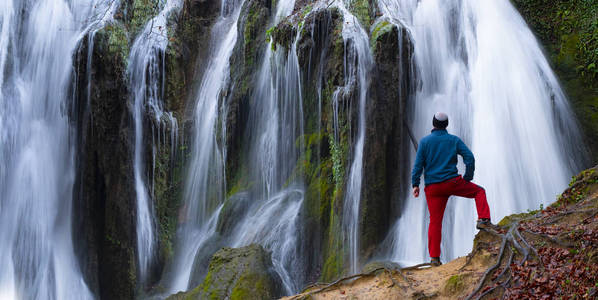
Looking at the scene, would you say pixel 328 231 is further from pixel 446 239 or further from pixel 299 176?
pixel 446 239

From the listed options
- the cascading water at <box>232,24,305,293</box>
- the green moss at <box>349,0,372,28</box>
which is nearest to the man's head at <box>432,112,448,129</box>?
the cascading water at <box>232,24,305,293</box>

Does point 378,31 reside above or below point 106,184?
above

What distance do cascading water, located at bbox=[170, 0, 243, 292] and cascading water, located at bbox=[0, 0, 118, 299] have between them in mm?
2650

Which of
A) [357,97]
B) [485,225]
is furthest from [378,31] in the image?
[485,225]

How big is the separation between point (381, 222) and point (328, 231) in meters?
1.16

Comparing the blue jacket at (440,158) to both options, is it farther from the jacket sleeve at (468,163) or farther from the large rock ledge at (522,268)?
the large rock ledge at (522,268)

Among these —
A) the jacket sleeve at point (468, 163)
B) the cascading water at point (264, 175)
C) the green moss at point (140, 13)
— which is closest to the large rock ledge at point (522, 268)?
the jacket sleeve at point (468, 163)

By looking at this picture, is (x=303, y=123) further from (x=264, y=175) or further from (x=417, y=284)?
(x=417, y=284)

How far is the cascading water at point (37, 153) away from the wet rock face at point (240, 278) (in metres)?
5.12

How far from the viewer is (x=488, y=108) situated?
356 inches

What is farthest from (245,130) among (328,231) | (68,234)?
(68,234)

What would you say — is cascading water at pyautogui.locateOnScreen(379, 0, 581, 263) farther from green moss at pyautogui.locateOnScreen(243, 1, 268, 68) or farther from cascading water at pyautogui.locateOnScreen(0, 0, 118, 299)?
cascading water at pyautogui.locateOnScreen(0, 0, 118, 299)

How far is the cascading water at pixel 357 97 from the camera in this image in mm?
8961

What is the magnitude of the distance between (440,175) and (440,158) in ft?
0.64
